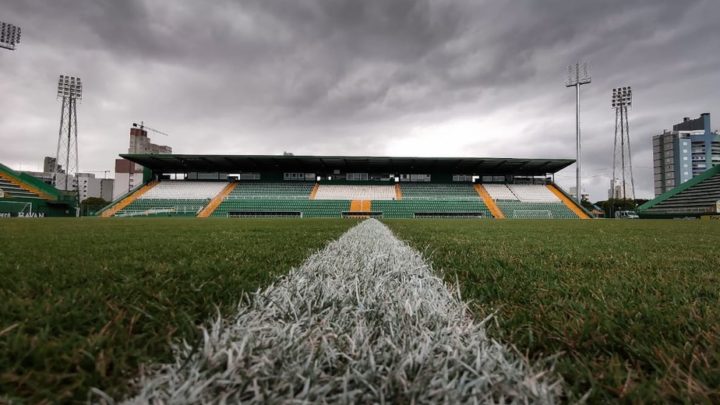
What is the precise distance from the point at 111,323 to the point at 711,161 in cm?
9438

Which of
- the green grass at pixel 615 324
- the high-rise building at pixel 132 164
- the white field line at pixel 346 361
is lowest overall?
the green grass at pixel 615 324

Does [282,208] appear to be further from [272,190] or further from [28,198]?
[28,198]

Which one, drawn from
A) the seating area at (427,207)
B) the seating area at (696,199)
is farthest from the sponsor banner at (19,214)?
the seating area at (696,199)

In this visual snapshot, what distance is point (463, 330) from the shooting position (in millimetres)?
895

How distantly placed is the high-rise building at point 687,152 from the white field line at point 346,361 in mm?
88549

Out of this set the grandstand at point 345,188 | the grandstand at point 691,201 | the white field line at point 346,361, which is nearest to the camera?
the white field line at point 346,361

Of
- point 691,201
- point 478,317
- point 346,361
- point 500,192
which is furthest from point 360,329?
point 691,201

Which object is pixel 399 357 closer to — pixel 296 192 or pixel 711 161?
pixel 296 192

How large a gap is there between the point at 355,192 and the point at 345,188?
136cm

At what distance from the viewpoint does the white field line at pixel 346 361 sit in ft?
1.85

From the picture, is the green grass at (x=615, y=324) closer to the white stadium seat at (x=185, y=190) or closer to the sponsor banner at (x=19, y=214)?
the white stadium seat at (x=185, y=190)

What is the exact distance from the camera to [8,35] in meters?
23.5

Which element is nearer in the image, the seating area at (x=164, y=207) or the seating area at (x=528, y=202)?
the seating area at (x=164, y=207)

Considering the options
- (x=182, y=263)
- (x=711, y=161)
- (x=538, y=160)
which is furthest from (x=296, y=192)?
(x=711, y=161)
